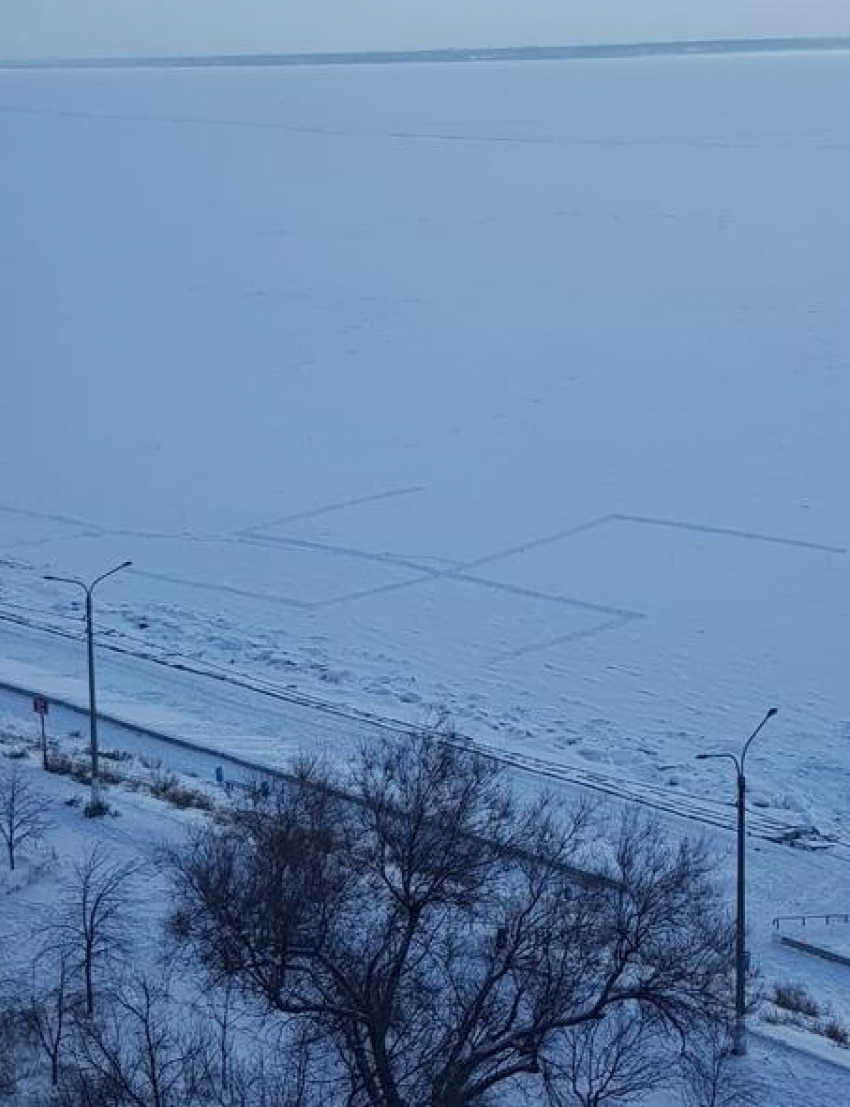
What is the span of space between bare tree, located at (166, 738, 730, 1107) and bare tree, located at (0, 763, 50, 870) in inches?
95.4

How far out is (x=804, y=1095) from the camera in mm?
10453

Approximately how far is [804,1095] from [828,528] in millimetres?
12134

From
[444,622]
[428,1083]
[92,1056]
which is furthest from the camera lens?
[444,622]

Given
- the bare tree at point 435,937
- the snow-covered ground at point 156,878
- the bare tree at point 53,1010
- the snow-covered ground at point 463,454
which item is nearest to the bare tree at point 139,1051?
the bare tree at point 53,1010

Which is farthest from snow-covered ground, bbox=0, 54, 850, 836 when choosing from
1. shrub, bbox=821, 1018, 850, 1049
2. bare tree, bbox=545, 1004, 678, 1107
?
bare tree, bbox=545, 1004, 678, 1107

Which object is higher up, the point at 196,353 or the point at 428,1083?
the point at 196,353

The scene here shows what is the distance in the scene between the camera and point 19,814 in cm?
1405

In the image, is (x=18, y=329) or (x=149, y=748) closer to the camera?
(x=149, y=748)

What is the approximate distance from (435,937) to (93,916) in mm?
2168

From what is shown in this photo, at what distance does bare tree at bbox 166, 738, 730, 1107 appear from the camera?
9.45 metres

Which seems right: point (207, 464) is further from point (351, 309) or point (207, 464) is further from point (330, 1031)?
point (330, 1031)

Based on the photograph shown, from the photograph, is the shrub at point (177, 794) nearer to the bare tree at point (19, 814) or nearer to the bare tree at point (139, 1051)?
the bare tree at point (19, 814)

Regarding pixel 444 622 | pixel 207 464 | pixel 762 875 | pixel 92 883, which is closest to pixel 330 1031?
pixel 92 883

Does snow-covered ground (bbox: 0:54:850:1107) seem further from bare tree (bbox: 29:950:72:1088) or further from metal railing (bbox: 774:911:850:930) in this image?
bare tree (bbox: 29:950:72:1088)
